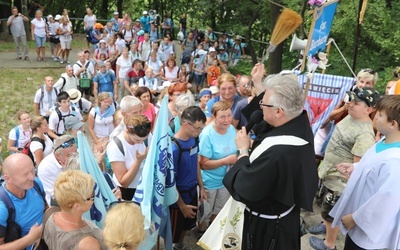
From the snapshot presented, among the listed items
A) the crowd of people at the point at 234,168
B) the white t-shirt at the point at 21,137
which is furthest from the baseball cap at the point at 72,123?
the white t-shirt at the point at 21,137

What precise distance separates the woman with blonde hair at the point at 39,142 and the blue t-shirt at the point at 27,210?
2.07 meters

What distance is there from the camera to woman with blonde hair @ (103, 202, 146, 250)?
7.25 ft

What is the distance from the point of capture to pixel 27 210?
3.04 meters

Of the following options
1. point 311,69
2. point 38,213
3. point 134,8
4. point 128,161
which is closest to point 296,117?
point 311,69

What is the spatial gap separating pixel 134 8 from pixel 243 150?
1173 inches

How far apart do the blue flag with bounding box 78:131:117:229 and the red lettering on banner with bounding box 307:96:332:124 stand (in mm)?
3412

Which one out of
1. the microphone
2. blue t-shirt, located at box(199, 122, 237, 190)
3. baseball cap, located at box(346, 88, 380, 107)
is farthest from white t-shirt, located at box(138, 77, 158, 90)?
the microphone

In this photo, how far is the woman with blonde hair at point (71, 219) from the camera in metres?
2.47

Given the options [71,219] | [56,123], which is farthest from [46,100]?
[71,219]

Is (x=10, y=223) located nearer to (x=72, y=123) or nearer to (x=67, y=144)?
(x=67, y=144)

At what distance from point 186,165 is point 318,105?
8.58 feet

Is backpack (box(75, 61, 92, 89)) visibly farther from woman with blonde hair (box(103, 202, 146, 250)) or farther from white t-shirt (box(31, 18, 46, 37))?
woman with blonde hair (box(103, 202, 146, 250))

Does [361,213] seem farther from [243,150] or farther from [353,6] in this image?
[353,6]

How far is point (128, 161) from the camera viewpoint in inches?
152
